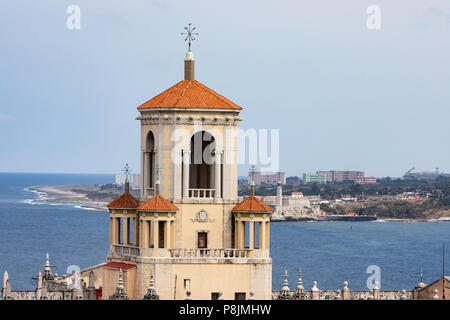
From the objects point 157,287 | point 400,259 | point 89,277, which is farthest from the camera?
point 400,259

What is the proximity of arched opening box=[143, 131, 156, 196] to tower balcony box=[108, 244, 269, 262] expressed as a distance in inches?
106

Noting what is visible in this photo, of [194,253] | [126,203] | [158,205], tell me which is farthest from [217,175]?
[126,203]

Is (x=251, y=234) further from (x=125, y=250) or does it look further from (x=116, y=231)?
(x=116, y=231)

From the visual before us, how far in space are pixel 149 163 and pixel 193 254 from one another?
4.50m

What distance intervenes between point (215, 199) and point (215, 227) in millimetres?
1112

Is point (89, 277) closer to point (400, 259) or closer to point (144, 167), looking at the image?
point (144, 167)

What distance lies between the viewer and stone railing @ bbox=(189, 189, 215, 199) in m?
51.4

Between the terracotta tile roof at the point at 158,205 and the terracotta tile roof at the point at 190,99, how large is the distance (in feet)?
12.3

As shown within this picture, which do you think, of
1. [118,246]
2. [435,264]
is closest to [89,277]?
[118,246]

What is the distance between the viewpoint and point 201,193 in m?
51.8

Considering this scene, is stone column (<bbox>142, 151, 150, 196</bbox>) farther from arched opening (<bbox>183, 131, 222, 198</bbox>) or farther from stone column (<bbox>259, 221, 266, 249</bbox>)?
stone column (<bbox>259, 221, 266, 249</bbox>)

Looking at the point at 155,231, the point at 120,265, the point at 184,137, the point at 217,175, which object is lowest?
the point at 120,265

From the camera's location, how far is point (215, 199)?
5144cm
